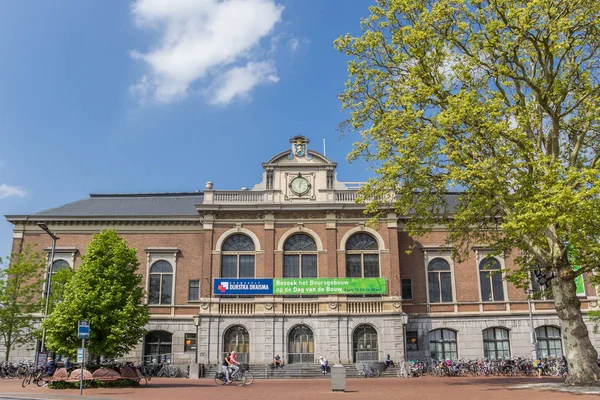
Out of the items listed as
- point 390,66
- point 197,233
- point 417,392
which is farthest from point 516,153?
point 197,233

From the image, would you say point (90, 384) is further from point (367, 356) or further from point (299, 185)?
point (299, 185)

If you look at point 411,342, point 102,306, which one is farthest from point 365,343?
point 102,306

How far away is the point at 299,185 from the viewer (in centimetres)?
3653

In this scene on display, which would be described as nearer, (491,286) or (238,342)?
(238,342)

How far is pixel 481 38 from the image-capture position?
19734mm

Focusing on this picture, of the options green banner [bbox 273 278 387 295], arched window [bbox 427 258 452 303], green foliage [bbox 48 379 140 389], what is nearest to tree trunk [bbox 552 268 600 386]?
green banner [bbox 273 278 387 295]

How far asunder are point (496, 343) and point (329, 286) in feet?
40.2

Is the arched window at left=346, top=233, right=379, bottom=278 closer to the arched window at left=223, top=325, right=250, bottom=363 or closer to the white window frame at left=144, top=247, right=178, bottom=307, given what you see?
the arched window at left=223, top=325, right=250, bottom=363

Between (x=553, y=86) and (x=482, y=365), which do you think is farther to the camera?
(x=482, y=365)

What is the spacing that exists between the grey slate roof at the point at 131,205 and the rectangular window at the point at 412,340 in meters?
17.1

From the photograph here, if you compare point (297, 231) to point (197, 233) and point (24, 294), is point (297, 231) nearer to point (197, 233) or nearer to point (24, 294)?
point (197, 233)

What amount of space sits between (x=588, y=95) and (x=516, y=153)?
3613 millimetres

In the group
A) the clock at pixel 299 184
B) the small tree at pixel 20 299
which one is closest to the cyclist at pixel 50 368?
the small tree at pixel 20 299

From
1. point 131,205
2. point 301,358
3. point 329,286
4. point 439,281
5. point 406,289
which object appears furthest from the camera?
point 131,205
